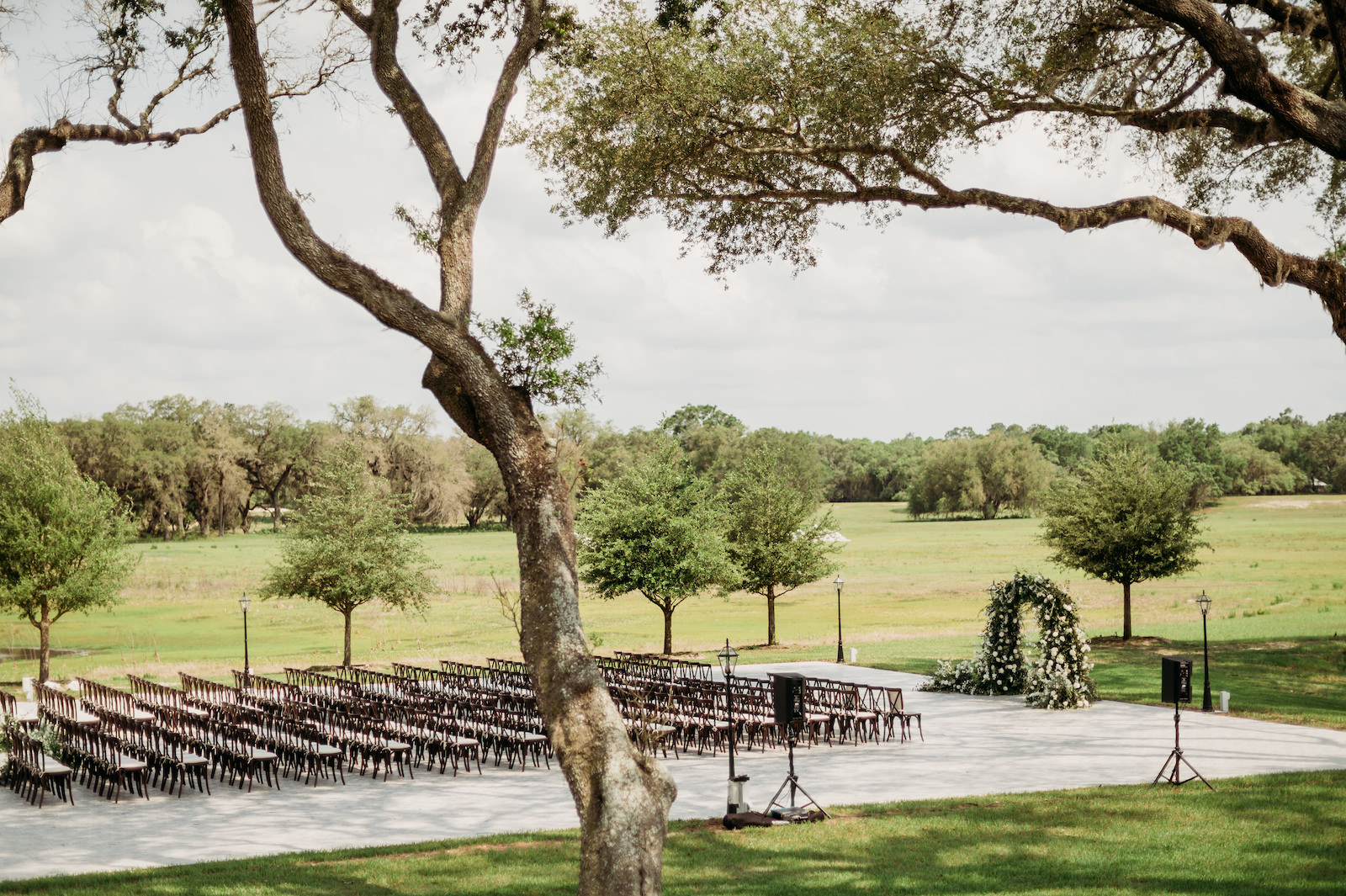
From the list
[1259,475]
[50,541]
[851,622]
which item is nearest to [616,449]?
[851,622]

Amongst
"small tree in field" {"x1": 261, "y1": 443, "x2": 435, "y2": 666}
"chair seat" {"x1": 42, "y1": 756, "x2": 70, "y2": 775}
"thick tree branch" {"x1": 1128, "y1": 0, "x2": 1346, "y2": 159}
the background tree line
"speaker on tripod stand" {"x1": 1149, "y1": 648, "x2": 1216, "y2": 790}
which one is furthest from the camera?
the background tree line

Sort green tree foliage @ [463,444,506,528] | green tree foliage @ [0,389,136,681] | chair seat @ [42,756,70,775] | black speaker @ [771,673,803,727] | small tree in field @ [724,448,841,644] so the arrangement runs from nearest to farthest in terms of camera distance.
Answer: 1. black speaker @ [771,673,803,727]
2. chair seat @ [42,756,70,775]
3. green tree foliage @ [0,389,136,681]
4. small tree in field @ [724,448,841,644]
5. green tree foliage @ [463,444,506,528]

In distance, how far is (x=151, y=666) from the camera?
101 ft

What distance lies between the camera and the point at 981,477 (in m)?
110

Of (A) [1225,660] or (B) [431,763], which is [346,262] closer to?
(B) [431,763]

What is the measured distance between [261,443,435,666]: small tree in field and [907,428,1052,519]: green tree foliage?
85.5 metres

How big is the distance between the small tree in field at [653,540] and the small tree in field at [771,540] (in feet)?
9.51

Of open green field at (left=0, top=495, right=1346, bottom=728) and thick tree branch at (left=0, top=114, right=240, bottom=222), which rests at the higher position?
thick tree branch at (left=0, top=114, right=240, bottom=222)

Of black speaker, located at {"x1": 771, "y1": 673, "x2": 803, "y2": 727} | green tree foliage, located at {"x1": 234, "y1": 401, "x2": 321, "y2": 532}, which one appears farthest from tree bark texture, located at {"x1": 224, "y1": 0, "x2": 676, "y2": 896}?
green tree foliage, located at {"x1": 234, "y1": 401, "x2": 321, "y2": 532}

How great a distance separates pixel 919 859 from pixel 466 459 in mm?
99532

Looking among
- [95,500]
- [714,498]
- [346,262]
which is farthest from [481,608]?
[346,262]

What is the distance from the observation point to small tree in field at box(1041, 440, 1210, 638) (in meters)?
32.9

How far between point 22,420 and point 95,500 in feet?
13.5

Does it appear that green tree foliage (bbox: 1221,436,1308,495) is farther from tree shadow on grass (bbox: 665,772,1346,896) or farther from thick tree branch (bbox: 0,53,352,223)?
thick tree branch (bbox: 0,53,352,223)
